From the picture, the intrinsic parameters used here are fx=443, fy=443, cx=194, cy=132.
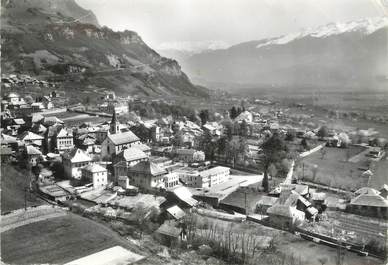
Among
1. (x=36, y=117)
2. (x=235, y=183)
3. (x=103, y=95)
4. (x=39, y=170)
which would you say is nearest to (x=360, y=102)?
(x=103, y=95)

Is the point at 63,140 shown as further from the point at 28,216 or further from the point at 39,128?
the point at 28,216

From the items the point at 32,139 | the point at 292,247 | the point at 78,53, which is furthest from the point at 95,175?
the point at 78,53

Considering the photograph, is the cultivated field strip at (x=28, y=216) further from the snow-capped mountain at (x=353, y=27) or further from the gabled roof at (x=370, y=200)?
the snow-capped mountain at (x=353, y=27)

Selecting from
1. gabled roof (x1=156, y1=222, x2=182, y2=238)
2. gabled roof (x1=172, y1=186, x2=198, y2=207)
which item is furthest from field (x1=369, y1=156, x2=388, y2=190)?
gabled roof (x1=156, y1=222, x2=182, y2=238)

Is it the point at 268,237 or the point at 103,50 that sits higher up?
the point at 103,50

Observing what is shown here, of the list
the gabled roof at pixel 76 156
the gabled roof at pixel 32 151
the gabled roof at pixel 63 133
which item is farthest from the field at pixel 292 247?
the gabled roof at pixel 63 133

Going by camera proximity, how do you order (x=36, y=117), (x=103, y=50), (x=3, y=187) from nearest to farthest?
(x=3, y=187), (x=36, y=117), (x=103, y=50)

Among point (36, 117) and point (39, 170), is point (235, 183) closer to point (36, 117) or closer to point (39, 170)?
point (39, 170)
